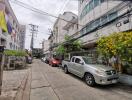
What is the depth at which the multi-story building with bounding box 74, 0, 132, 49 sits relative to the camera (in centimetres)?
1096

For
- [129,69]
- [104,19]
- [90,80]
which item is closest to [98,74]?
A: [90,80]

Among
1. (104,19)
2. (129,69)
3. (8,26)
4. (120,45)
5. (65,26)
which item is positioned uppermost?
(65,26)

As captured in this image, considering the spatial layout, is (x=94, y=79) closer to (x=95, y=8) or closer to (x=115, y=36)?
(x=115, y=36)

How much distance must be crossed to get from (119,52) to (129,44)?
89cm

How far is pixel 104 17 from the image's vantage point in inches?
566

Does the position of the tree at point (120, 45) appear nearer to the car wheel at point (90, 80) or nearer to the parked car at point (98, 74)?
the parked car at point (98, 74)

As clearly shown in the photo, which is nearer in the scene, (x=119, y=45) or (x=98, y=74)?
(x=98, y=74)

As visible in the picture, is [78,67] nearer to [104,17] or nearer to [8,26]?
[104,17]

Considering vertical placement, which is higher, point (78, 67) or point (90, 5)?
point (90, 5)

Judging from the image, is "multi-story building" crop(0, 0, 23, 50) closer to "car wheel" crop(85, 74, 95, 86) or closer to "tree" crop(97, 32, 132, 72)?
"car wheel" crop(85, 74, 95, 86)

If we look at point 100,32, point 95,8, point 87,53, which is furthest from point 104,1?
point 87,53

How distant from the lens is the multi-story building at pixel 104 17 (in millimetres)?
10961

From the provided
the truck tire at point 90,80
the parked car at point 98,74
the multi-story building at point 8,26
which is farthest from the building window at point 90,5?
the multi-story building at point 8,26

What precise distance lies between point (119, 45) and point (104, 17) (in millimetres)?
7887
